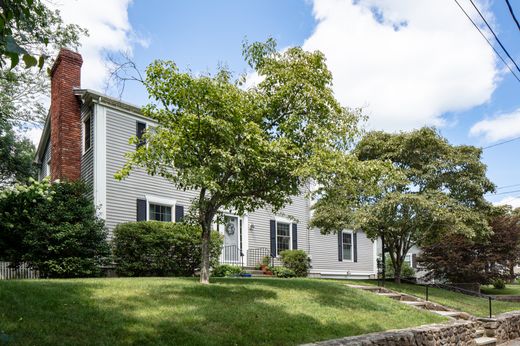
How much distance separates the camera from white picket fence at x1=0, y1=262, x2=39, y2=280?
43.2ft

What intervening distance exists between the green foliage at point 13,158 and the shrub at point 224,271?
10744 mm

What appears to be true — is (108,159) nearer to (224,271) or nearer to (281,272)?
(224,271)

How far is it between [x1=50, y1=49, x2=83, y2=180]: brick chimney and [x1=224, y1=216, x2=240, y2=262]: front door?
5.92 meters

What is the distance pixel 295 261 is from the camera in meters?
19.4

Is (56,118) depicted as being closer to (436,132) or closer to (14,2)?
(436,132)

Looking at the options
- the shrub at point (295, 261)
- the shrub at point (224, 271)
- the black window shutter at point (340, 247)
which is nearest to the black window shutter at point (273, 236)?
the shrub at point (295, 261)

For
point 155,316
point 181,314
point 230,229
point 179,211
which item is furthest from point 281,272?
point 155,316

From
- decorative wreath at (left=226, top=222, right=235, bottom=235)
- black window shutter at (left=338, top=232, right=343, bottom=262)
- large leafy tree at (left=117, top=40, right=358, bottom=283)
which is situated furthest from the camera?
black window shutter at (left=338, top=232, right=343, bottom=262)

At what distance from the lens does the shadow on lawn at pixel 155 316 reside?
19.7ft

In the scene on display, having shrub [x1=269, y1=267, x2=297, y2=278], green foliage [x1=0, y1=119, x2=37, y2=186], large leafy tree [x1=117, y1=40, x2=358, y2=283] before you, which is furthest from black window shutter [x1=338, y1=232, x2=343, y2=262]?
green foliage [x1=0, y1=119, x2=37, y2=186]

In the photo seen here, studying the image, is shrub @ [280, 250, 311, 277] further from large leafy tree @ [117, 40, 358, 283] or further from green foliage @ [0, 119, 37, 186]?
green foliage @ [0, 119, 37, 186]

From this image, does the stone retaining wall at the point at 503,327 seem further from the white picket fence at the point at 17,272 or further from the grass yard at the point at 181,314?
the white picket fence at the point at 17,272

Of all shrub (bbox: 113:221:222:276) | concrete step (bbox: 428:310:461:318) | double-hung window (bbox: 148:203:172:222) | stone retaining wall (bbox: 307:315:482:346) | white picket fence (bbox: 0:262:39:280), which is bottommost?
concrete step (bbox: 428:310:461:318)

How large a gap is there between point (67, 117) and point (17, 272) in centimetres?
535
